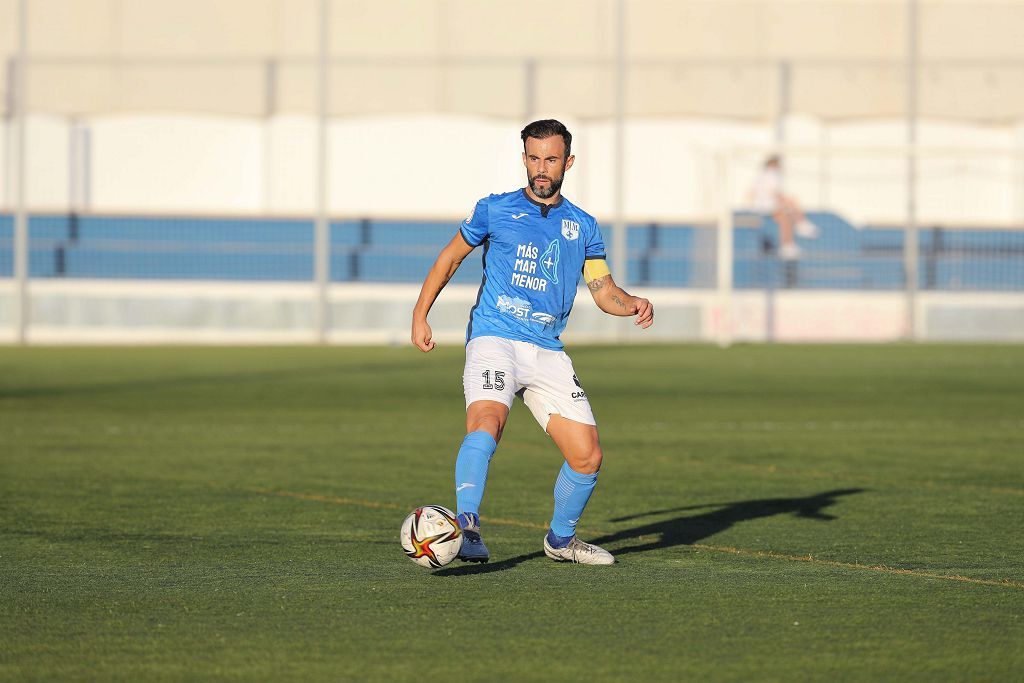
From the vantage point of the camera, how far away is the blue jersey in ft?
22.2

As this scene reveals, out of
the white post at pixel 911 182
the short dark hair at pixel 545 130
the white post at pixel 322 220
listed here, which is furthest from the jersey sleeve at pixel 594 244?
the white post at pixel 911 182

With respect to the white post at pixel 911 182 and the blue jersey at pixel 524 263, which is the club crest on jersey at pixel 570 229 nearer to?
the blue jersey at pixel 524 263

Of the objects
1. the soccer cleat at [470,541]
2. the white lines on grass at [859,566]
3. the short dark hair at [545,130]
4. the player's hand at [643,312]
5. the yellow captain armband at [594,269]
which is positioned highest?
the short dark hair at [545,130]

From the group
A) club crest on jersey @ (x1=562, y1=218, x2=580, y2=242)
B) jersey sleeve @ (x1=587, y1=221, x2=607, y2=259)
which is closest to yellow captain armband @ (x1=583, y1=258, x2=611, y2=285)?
jersey sleeve @ (x1=587, y1=221, x2=607, y2=259)

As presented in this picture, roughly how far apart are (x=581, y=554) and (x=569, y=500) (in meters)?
0.22

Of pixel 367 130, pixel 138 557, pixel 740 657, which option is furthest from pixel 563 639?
pixel 367 130

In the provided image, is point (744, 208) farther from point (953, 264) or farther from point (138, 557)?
point (138, 557)

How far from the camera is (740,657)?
16.7ft

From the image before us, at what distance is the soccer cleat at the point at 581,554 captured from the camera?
6824mm

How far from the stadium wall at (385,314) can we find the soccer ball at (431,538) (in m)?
23.1

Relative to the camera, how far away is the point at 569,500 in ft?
22.4

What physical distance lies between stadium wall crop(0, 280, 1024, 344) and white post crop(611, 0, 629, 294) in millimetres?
931

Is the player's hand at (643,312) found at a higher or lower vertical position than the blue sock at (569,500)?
higher

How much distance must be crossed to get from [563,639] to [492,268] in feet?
6.39
